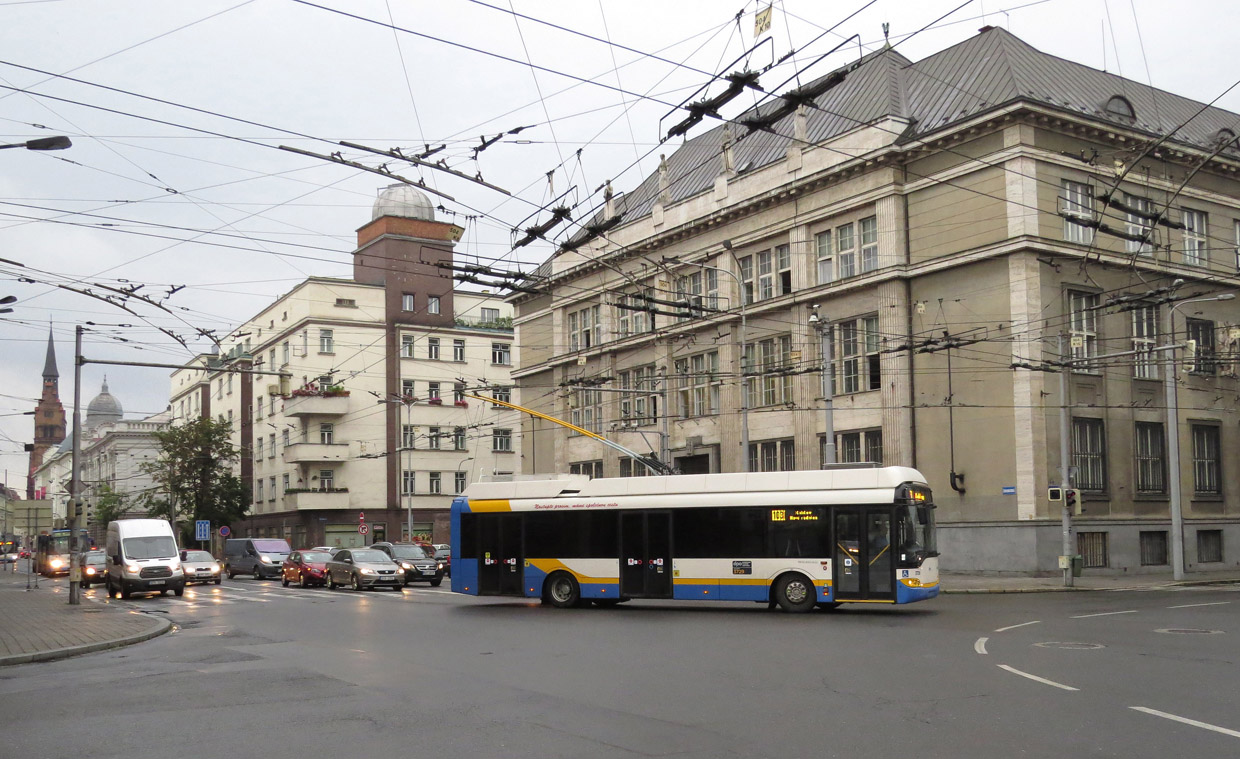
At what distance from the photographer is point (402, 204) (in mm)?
72312

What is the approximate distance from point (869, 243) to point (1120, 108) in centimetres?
945

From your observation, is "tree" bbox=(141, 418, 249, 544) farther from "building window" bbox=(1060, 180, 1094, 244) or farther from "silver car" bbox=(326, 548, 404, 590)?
"building window" bbox=(1060, 180, 1094, 244)

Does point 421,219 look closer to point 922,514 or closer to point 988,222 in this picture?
point 988,222

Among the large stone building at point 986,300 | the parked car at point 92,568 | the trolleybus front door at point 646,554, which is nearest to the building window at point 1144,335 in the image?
the large stone building at point 986,300

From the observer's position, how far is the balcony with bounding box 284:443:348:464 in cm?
6881

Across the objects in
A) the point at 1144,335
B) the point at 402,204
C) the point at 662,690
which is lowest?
the point at 662,690

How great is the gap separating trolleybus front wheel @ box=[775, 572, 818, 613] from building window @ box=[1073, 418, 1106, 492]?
1591 centimetres

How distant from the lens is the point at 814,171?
136 feet

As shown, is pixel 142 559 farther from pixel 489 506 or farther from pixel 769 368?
pixel 769 368

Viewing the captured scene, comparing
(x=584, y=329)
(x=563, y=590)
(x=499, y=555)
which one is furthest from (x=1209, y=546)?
(x=584, y=329)

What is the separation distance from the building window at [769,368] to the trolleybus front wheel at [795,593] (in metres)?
19.2

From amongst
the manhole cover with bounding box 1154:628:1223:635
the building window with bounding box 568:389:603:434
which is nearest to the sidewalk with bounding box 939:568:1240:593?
the manhole cover with bounding box 1154:628:1223:635

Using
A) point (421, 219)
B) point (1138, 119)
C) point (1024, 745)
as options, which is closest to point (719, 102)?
point (1024, 745)

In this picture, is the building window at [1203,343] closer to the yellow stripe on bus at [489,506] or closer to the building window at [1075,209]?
the building window at [1075,209]
